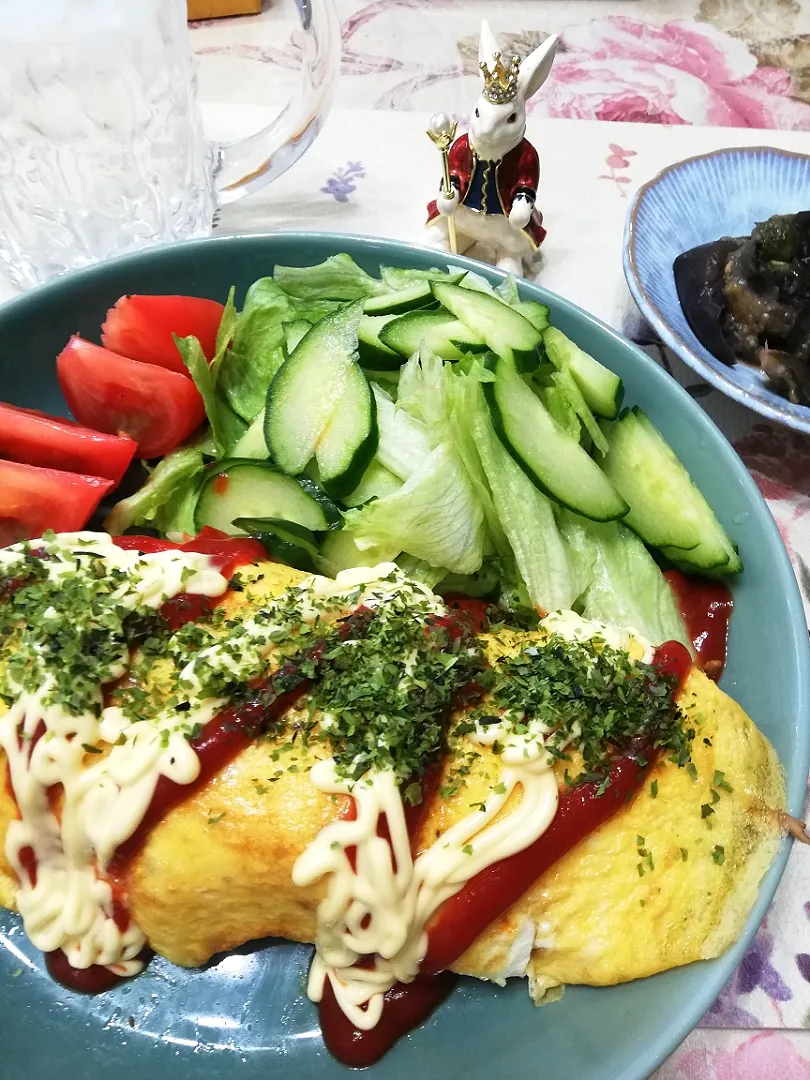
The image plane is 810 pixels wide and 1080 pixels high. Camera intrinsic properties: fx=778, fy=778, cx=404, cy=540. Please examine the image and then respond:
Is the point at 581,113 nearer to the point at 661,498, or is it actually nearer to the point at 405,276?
the point at 405,276

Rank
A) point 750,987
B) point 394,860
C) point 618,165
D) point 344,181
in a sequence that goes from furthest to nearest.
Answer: point 618,165, point 344,181, point 750,987, point 394,860

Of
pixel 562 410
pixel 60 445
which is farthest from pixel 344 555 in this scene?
pixel 60 445

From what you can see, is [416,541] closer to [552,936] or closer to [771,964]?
[552,936]

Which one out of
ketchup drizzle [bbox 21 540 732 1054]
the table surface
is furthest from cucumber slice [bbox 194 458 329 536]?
the table surface

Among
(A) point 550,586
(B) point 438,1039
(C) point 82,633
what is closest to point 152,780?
(C) point 82,633

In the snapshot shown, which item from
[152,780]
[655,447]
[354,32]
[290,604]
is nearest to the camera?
[152,780]

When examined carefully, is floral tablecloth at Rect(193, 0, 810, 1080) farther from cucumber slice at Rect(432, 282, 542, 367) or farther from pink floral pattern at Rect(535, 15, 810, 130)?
cucumber slice at Rect(432, 282, 542, 367)
